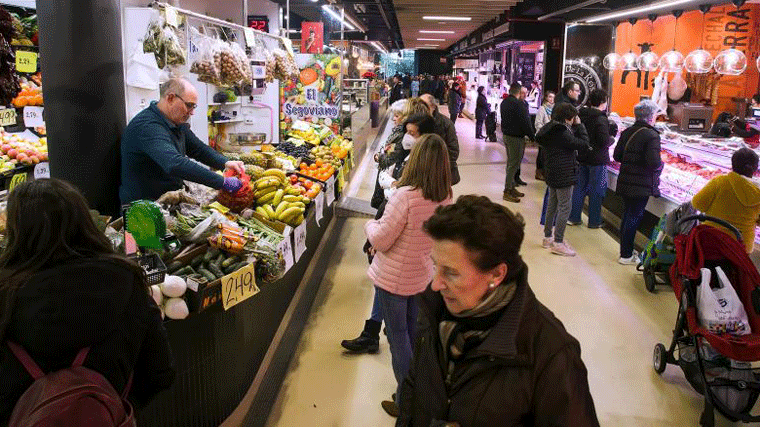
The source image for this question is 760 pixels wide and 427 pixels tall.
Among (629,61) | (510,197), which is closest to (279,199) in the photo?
(510,197)

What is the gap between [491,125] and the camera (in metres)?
16.6

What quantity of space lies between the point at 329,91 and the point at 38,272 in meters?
7.40

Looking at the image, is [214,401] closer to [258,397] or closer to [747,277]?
[258,397]

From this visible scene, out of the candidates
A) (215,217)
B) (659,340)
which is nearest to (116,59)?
(215,217)

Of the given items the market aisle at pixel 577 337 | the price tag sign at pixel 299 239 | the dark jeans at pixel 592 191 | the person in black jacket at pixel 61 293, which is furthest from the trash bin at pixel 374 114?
the person in black jacket at pixel 61 293

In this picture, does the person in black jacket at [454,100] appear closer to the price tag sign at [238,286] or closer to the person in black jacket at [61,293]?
the price tag sign at [238,286]

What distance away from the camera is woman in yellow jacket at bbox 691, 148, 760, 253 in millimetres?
4797

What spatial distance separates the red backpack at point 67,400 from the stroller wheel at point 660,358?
3.65m

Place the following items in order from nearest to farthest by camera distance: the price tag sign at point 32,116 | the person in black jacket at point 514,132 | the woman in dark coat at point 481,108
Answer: the price tag sign at point 32,116 < the person in black jacket at point 514,132 < the woman in dark coat at point 481,108

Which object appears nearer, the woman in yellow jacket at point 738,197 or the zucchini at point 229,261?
the zucchini at point 229,261

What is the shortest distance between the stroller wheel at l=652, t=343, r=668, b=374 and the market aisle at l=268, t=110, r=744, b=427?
53 mm

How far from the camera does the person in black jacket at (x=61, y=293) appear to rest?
5.86ft

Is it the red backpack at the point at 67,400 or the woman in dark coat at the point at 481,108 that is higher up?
the woman in dark coat at the point at 481,108

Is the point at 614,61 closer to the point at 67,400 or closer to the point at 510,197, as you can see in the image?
the point at 510,197
